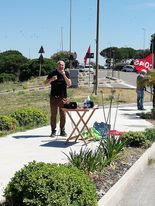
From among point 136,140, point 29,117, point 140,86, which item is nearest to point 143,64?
point 140,86

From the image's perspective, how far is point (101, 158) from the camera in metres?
8.55

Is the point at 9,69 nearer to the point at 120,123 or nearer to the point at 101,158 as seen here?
the point at 120,123

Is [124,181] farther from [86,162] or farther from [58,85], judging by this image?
[58,85]

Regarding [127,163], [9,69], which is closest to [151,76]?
[127,163]

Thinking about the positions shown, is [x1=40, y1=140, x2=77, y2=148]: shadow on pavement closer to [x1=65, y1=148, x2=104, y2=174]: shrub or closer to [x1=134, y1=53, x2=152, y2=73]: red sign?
[x1=65, y1=148, x2=104, y2=174]: shrub

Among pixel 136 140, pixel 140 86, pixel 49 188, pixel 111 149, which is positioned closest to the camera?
pixel 49 188

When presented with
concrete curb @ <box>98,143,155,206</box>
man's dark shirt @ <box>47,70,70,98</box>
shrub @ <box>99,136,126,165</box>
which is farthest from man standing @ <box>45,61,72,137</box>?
shrub @ <box>99,136,126,165</box>

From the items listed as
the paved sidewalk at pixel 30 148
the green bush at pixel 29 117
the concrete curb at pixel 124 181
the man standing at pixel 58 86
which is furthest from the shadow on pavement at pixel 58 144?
the green bush at pixel 29 117

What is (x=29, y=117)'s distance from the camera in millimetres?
14625

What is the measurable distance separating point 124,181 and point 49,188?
2.63 m

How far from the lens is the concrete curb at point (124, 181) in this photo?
6750mm

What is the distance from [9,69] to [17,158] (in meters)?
70.4

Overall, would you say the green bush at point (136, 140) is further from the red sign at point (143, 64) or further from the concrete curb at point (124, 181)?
the red sign at point (143, 64)

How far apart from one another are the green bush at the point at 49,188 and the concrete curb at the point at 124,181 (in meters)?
0.68
